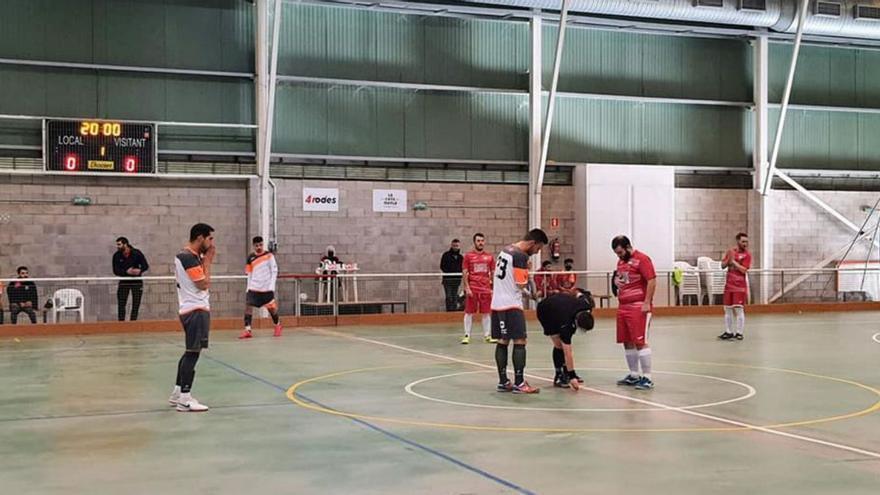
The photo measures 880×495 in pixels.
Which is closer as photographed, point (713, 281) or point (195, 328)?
point (195, 328)

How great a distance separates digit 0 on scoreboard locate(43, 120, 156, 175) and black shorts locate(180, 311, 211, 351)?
609 inches

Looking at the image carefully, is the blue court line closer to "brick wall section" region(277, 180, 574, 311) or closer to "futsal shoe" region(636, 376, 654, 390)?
"futsal shoe" region(636, 376, 654, 390)

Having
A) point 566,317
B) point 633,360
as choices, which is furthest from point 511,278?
point 633,360

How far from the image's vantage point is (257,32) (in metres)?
28.0

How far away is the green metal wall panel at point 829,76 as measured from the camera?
3475 cm

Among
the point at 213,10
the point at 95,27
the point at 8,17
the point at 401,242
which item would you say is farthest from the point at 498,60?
the point at 8,17

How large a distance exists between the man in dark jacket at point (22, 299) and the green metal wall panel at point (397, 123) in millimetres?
8097

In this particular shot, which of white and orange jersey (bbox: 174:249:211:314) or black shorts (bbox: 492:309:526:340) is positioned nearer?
white and orange jersey (bbox: 174:249:211:314)

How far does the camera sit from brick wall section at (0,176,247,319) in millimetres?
26312

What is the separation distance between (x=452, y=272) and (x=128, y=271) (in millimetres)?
8746

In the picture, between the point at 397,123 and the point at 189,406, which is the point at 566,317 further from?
the point at 397,123

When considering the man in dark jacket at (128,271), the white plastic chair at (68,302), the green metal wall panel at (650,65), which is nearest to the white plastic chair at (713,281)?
the green metal wall panel at (650,65)

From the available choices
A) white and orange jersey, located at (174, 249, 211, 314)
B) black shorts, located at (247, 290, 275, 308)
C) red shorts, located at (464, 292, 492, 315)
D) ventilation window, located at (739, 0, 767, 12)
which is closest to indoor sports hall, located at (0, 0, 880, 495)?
white and orange jersey, located at (174, 249, 211, 314)

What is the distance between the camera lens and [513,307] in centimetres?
1302
